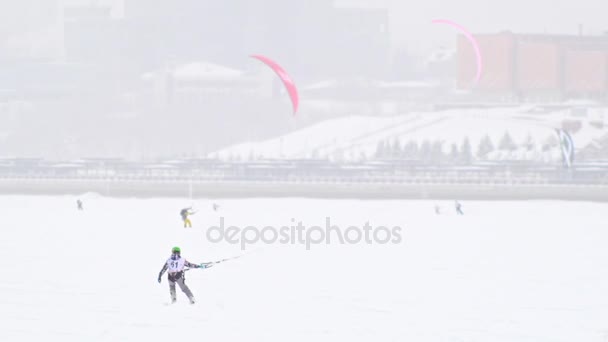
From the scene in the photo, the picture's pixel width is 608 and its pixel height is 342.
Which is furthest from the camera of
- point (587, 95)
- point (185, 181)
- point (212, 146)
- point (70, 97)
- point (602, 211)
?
point (70, 97)

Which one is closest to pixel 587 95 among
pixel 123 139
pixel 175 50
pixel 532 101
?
pixel 532 101

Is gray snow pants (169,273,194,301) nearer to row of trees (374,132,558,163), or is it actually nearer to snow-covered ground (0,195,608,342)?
snow-covered ground (0,195,608,342)

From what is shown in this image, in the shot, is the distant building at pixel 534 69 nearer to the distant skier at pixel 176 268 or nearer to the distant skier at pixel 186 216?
the distant skier at pixel 186 216

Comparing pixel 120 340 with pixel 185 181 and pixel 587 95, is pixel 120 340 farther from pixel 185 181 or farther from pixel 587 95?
pixel 587 95

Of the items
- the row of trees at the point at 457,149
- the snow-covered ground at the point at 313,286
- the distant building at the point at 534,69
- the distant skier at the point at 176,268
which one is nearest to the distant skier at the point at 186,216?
the snow-covered ground at the point at 313,286

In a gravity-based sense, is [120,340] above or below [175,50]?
below
